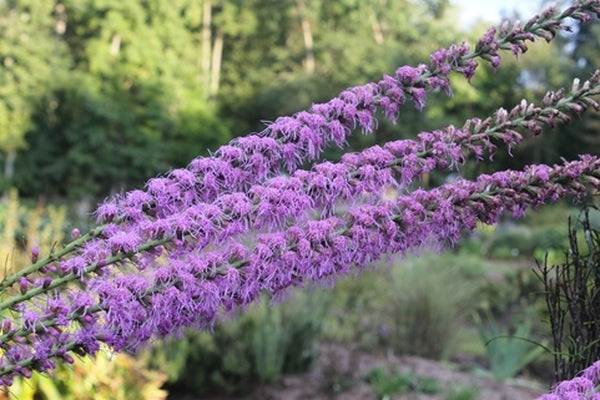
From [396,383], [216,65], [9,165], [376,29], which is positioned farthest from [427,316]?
[216,65]

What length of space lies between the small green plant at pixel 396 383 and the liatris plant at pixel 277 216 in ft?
16.2

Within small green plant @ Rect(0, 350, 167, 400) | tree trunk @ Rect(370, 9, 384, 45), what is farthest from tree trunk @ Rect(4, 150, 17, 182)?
small green plant @ Rect(0, 350, 167, 400)

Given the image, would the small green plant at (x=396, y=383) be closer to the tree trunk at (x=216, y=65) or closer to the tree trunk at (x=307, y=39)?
the tree trunk at (x=307, y=39)

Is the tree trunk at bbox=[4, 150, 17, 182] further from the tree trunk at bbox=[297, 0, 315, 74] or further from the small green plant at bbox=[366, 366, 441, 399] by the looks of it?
the small green plant at bbox=[366, 366, 441, 399]

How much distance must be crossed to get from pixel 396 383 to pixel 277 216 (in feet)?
17.2

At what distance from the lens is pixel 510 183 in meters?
1.12

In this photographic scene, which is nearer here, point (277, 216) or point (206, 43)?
point (277, 216)

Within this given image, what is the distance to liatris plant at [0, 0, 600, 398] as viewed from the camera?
3.39 feet

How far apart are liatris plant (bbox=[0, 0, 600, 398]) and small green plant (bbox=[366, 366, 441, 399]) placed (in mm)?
4942

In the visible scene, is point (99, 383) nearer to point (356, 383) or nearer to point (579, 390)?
point (356, 383)

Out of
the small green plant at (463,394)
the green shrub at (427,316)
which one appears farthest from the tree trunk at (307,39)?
the small green plant at (463,394)

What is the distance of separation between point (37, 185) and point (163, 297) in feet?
120

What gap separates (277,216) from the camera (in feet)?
3.54

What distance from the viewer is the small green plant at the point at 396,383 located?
587 cm
